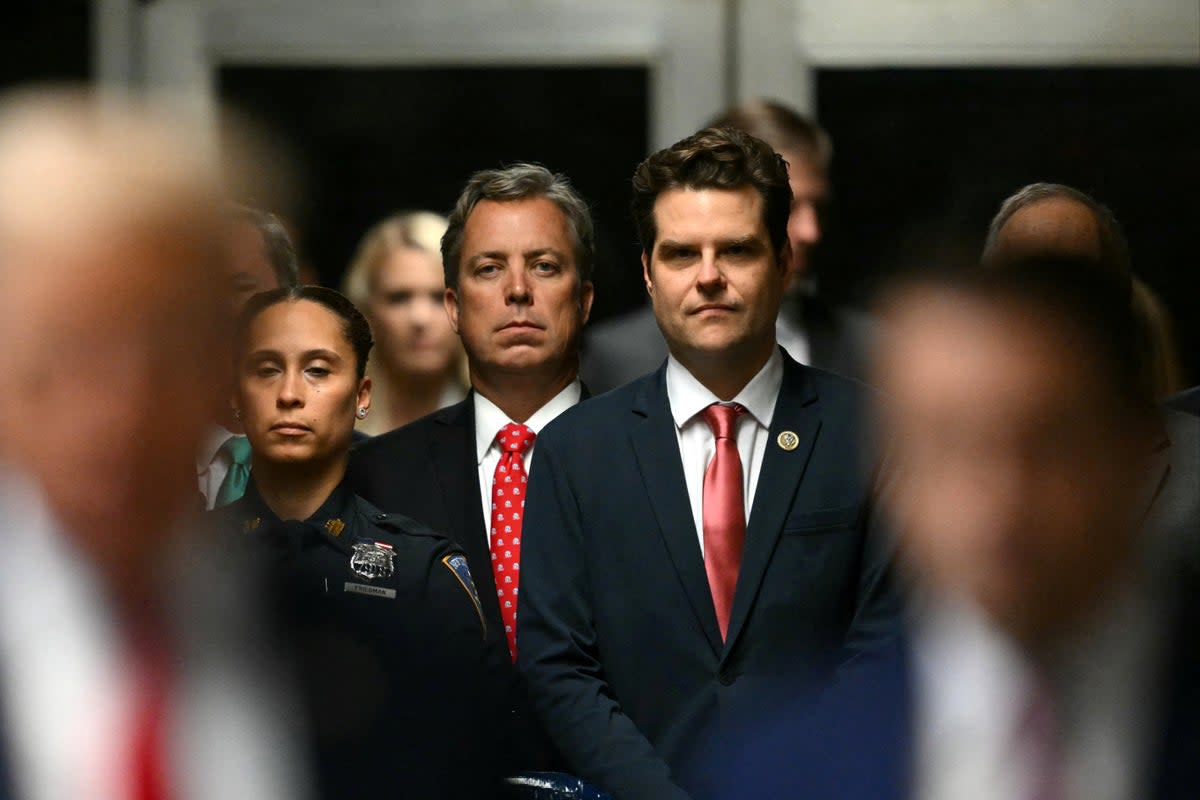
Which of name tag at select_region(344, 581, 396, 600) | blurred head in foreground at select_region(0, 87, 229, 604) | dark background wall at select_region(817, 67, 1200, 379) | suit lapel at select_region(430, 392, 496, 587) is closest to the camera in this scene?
blurred head in foreground at select_region(0, 87, 229, 604)

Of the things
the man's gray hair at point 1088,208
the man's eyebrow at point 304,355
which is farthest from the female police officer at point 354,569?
the man's gray hair at point 1088,208

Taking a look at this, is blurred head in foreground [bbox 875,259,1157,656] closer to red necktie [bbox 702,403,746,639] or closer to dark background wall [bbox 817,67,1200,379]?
red necktie [bbox 702,403,746,639]

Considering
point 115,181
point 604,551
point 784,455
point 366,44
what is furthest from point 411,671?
point 366,44

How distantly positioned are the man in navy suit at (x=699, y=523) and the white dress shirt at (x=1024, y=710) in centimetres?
10

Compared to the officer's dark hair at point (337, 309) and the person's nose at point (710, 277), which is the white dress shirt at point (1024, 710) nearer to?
the person's nose at point (710, 277)

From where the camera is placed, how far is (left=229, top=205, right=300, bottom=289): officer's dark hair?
99 cm

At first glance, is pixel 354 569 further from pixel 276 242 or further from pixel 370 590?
pixel 276 242

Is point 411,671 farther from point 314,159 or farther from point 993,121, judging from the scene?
point 993,121

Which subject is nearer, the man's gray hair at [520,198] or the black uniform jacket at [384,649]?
the black uniform jacket at [384,649]

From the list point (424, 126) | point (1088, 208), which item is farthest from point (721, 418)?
point (424, 126)

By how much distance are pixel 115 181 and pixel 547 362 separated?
0.53 m

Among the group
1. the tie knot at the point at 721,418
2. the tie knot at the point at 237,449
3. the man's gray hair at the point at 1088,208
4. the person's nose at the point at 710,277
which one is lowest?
the tie knot at the point at 237,449

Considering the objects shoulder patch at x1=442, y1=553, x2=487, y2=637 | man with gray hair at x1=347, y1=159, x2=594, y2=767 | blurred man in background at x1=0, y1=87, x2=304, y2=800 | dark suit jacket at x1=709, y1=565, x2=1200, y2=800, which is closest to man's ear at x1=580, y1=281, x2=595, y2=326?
man with gray hair at x1=347, y1=159, x2=594, y2=767

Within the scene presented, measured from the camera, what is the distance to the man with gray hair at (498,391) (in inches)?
38.9
